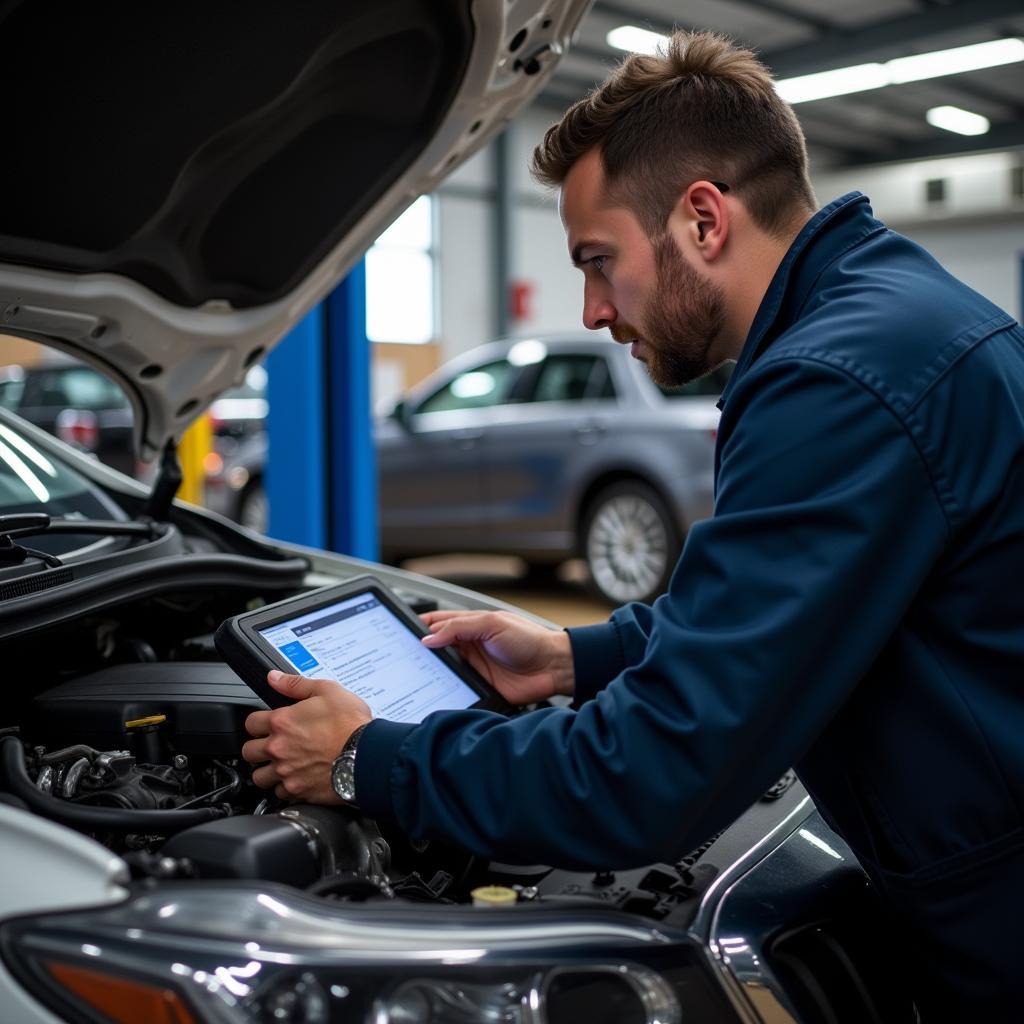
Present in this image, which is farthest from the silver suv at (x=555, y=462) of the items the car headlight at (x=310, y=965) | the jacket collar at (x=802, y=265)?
the car headlight at (x=310, y=965)

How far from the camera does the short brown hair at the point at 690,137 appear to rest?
1.33 meters

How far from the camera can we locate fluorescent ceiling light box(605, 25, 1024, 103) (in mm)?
11742

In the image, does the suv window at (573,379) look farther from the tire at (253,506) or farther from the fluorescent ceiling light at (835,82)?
the fluorescent ceiling light at (835,82)

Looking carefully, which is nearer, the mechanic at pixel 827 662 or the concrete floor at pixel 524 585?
the mechanic at pixel 827 662

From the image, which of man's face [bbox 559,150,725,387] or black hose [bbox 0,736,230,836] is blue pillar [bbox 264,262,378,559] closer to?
man's face [bbox 559,150,725,387]

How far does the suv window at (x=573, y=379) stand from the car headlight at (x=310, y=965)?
17.7 ft

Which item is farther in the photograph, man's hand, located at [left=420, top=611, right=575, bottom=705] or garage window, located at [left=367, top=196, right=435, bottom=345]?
garage window, located at [left=367, top=196, right=435, bottom=345]

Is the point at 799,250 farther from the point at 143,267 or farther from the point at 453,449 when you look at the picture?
the point at 453,449

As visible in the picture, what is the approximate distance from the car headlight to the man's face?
0.69m

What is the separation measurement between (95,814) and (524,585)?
6.00 metres

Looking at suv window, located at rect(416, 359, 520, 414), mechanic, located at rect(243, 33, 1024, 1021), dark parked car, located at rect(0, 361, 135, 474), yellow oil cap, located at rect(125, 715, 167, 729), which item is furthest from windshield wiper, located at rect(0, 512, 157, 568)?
dark parked car, located at rect(0, 361, 135, 474)

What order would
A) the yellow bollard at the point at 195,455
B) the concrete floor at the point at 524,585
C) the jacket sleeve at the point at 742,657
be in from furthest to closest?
the yellow bollard at the point at 195,455, the concrete floor at the point at 524,585, the jacket sleeve at the point at 742,657

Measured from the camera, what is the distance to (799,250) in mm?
1287

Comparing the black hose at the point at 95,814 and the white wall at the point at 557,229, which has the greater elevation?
the white wall at the point at 557,229
